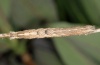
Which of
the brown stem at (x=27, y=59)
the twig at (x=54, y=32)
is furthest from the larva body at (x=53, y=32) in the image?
the brown stem at (x=27, y=59)

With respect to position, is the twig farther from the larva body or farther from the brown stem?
the brown stem

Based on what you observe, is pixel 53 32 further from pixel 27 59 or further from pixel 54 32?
pixel 27 59

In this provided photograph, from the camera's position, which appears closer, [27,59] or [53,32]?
[53,32]

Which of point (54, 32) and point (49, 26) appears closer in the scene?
point (54, 32)

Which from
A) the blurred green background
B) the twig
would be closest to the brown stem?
the blurred green background

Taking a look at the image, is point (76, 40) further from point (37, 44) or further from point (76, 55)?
point (37, 44)

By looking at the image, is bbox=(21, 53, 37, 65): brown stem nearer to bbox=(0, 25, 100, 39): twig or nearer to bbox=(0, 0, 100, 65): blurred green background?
bbox=(0, 0, 100, 65): blurred green background

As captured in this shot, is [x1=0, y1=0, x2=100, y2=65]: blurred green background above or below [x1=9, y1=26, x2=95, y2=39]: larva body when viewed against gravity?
above

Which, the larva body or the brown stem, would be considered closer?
the larva body

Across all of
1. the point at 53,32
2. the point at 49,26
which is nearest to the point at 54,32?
the point at 53,32
